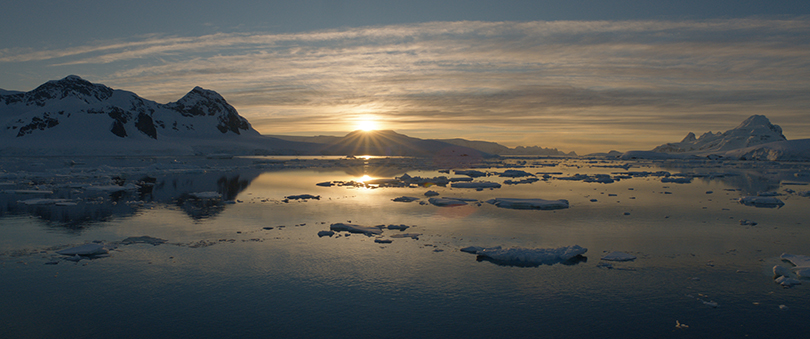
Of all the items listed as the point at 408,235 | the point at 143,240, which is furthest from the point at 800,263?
the point at 143,240

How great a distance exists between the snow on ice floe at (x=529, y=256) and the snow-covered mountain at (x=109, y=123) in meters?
95.8

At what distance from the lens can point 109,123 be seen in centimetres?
10081

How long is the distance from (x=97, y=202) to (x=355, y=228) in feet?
41.7

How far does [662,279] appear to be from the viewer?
330 inches

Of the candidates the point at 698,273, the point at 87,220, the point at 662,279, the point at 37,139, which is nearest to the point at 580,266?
the point at 662,279

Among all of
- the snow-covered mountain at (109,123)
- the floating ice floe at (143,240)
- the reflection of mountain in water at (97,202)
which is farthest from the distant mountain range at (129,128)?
the floating ice floe at (143,240)

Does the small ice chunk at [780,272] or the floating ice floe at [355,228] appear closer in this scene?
the small ice chunk at [780,272]

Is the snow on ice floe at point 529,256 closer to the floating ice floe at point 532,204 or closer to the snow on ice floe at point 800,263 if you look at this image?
the snow on ice floe at point 800,263

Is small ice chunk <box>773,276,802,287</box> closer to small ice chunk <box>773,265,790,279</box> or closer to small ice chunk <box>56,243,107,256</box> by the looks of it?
small ice chunk <box>773,265,790,279</box>

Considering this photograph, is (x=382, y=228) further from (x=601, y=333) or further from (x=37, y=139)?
(x=37, y=139)

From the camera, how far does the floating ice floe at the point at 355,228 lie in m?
12.5

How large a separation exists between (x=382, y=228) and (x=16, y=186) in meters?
23.7

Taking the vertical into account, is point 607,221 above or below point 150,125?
below

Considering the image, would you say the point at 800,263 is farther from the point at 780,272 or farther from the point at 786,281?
the point at 786,281
